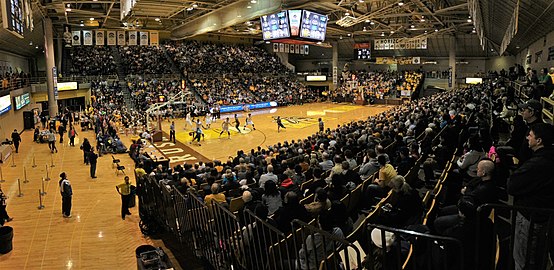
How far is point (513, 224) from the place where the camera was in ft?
10.5

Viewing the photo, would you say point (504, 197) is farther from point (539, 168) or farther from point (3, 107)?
point (3, 107)

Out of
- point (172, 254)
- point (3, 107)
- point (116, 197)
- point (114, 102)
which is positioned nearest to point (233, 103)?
point (114, 102)

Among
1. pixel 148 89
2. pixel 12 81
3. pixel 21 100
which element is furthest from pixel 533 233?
pixel 148 89

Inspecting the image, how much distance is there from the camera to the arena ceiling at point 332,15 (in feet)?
54.7

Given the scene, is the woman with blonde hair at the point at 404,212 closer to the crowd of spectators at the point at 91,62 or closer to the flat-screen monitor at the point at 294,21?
the flat-screen monitor at the point at 294,21

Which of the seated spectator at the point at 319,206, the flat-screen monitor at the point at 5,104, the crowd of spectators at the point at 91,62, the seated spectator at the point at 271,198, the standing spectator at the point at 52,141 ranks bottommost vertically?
the standing spectator at the point at 52,141

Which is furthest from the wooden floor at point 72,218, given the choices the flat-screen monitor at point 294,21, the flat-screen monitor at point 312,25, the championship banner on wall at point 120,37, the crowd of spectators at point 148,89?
the crowd of spectators at point 148,89

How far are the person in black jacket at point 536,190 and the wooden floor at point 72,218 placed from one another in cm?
742

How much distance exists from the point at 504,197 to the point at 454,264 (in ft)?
6.56

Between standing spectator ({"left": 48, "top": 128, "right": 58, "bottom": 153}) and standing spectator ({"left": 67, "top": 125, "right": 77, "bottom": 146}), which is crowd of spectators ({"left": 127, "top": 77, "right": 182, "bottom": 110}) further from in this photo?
standing spectator ({"left": 48, "top": 128, "right": 58, "bottom": 153})

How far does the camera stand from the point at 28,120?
29672mm

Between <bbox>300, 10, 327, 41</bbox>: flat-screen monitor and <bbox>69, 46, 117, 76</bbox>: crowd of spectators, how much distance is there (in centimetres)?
2568

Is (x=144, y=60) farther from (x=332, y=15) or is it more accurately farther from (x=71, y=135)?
(x=71, y=135)

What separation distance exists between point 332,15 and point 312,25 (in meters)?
12.3
